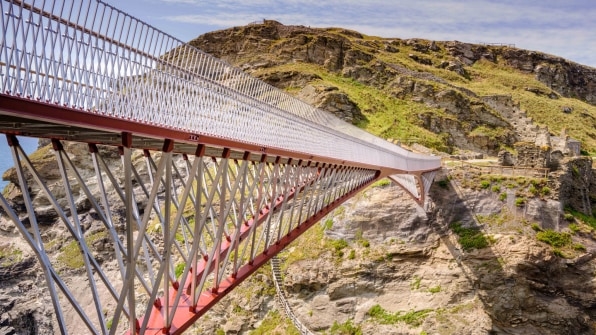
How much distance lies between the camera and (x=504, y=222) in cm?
2862

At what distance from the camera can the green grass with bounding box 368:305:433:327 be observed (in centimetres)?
2556

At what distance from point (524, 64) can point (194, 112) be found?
297 ft

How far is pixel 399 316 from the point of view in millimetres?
26062

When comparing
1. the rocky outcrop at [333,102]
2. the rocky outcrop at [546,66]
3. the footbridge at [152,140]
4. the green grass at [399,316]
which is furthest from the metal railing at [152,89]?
the rocky outcrop at [546,66]

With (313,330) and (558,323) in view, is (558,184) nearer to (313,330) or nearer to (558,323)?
(558,323)

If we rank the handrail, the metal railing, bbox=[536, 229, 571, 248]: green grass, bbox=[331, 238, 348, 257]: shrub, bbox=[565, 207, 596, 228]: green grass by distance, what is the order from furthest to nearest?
1. bbox=[331, 238, 348, 257]: shrub
2. bbox=[565, 207, 596, 228]: green grass
3. bbox=[536, 229, 571, 248]: green grass
4. the handrail
5. the metal railing

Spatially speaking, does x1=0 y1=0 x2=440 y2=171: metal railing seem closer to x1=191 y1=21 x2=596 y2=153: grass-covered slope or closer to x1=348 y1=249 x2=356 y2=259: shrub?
x1=348 y1=249 x2=356 y2=259: shrub

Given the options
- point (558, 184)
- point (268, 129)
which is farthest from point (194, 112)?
point (558, 184)

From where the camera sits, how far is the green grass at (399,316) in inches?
1006

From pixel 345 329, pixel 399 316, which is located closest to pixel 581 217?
pixel 399 316

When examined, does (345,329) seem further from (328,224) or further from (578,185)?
(578,185)

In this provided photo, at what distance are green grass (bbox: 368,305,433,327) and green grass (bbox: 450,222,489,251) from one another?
5.01 meters

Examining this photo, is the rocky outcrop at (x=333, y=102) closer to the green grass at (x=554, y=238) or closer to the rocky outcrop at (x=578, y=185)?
the rocky outcrop at (x=578, y=185)

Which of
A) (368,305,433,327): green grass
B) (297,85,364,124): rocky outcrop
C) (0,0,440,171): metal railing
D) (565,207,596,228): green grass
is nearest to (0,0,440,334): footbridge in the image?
(0,0,440,171): metal railing
